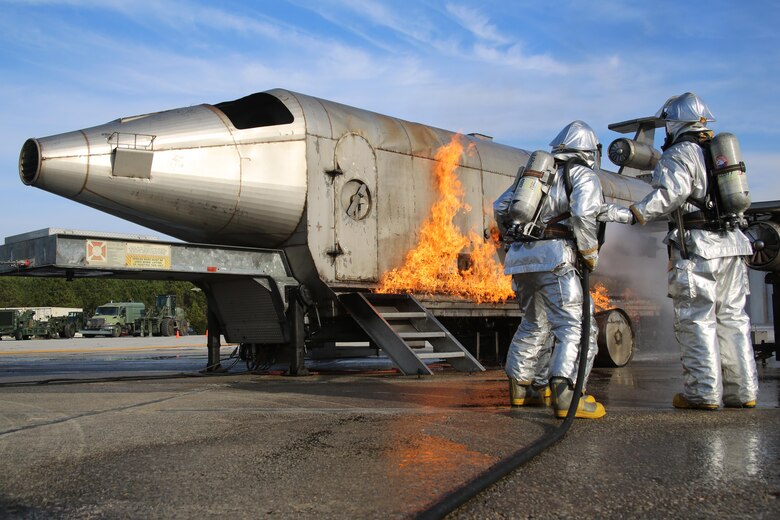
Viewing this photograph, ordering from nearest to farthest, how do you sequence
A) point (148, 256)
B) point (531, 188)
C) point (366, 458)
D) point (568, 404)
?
point (366, 458), point (568, 404), point (531, 188), point (148, 256)

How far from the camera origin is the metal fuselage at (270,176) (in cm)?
838

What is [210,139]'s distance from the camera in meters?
8.91

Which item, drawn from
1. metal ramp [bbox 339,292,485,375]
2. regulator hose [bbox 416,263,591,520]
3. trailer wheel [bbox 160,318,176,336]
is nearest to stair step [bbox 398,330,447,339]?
metal ramp [bbox 339,292,485,375]

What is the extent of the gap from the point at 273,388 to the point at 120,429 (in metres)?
3.05

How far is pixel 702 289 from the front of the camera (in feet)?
18.6

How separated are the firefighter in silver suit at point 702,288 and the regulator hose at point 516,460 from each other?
0.82 meters

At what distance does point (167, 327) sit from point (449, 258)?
3035cm

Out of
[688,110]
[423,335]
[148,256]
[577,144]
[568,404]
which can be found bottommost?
[568,404]

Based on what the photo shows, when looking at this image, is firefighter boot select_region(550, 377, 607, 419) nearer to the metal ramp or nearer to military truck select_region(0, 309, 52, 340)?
the metal ramp

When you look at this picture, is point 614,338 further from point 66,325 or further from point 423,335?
point 66,325

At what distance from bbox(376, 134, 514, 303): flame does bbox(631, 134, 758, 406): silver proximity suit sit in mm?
4918

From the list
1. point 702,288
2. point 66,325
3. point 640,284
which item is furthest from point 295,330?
point 66,325

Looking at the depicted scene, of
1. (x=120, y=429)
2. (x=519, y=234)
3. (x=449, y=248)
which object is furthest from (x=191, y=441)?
(x=449, y=248)

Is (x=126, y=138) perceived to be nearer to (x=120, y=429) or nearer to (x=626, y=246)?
(x=120, y=429)
